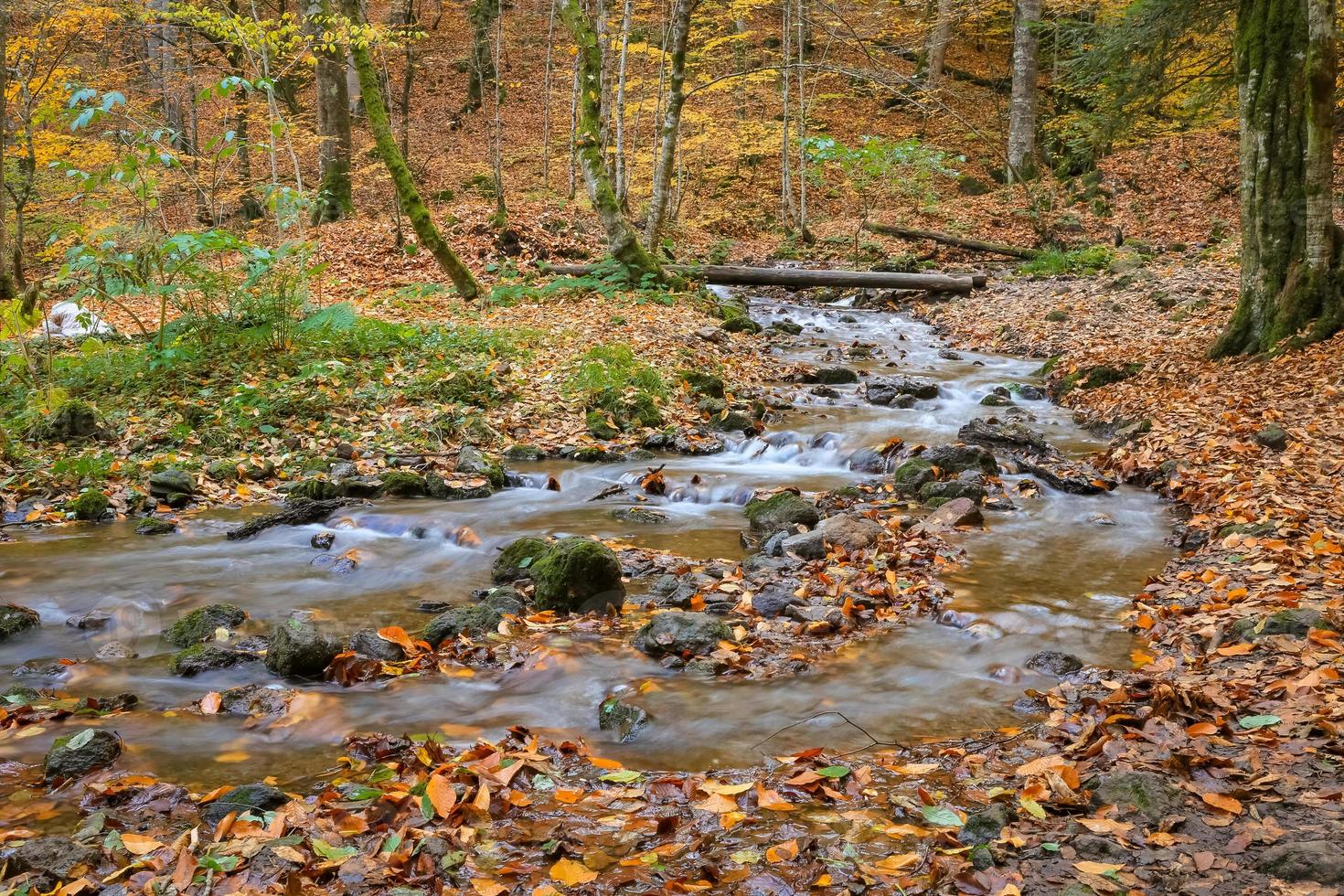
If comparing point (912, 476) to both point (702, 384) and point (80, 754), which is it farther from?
point (80, 754)

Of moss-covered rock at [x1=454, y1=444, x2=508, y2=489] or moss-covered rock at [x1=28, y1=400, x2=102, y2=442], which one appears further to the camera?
moss-covered rock at [x1=454, y1=444, x2=508, y2=489]

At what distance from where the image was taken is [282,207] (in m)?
9.63

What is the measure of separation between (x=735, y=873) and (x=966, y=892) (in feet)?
2.27

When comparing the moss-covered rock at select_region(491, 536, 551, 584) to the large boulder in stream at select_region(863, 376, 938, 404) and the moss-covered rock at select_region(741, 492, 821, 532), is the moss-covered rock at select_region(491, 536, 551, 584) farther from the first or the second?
the large boulder in stream at select_region(863, 376, 938, 404)

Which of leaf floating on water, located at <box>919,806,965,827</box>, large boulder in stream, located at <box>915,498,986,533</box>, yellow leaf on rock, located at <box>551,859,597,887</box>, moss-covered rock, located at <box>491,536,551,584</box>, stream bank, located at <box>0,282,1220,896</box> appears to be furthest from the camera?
large boulder in stream, located at <box>915,498,986,533</box>

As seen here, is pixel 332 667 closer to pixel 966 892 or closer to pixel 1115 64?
pixel 966 892

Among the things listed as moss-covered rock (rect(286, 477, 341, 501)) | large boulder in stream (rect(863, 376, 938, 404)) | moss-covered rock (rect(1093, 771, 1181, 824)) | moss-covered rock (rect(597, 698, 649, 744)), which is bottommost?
moss-covered rock (rect(597, 698, 649, 744))

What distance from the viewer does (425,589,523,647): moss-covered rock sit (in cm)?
488

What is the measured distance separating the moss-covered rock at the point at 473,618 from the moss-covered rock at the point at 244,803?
5.68ft

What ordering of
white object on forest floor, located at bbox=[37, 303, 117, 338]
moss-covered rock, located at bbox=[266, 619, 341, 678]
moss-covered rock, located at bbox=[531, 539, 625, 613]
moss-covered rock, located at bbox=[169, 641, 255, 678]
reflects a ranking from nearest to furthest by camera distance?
moss-covered rock, located at bbox=[266, 619, 341, 678], moss-covered rock, located at bbox=[169, 641, 255, 678], moss-covered rock, located at bbox=[531, 539, 625, 613], white object on forest floor, located at bbox=[37, 303, 117, 338]

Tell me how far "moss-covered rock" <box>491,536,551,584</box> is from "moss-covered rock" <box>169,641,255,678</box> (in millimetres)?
1699

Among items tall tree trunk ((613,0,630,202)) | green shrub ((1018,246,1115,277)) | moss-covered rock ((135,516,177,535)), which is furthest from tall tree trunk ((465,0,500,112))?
moss-covered rock ((135,516,177,535))

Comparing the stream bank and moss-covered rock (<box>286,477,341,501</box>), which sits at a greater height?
moss-covered rock (<box>286,477,341,501</box>)

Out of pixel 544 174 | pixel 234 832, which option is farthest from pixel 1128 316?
pixel 544 174
